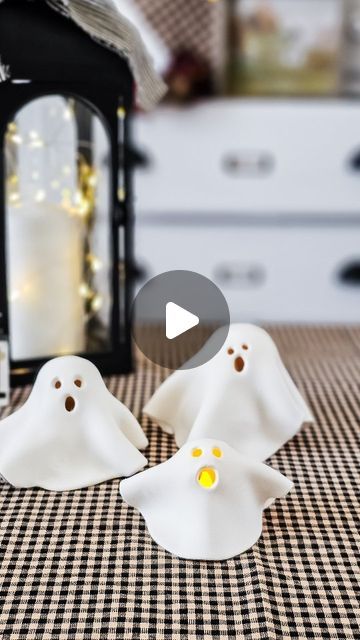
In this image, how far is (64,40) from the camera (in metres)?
0.81

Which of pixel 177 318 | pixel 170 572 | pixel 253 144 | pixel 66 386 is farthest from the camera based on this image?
pixel 253 144

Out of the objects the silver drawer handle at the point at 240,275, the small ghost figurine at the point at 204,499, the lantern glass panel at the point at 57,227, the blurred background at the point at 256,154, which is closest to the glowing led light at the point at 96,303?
the lantern glass panel at the point at 57,227

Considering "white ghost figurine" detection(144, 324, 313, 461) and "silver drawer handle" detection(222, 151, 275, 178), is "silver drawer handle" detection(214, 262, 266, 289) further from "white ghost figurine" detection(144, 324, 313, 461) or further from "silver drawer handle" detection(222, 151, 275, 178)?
"white ghost figurine" detection(144, 324, 313, 461)

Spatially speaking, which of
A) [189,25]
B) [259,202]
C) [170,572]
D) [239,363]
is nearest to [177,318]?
[239,363]

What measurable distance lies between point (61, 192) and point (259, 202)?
117 cm

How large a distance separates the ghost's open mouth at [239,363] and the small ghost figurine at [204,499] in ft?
0.50

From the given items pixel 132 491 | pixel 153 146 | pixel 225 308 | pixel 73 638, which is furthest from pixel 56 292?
pixel 153 146

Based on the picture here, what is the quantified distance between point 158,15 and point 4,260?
1338mm

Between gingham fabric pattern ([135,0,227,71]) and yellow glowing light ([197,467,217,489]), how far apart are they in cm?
153

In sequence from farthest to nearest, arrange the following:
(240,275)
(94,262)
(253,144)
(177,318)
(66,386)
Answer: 1. (240,275)
2. (253,144)
3. (94,262)
4. (177,318)
5. (66,386)

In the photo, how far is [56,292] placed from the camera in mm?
860

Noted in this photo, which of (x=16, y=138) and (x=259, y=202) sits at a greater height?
(x=16, y=138)

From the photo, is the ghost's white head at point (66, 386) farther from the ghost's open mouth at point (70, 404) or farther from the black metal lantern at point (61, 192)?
the black metal lantern at point (61, 192)

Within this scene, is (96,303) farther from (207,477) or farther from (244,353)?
(207,477)
